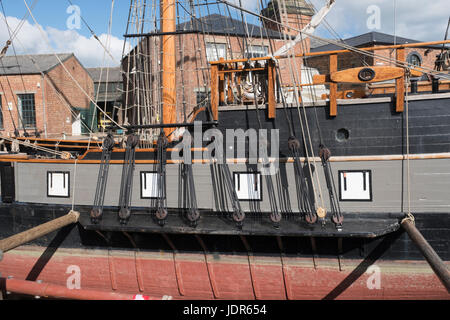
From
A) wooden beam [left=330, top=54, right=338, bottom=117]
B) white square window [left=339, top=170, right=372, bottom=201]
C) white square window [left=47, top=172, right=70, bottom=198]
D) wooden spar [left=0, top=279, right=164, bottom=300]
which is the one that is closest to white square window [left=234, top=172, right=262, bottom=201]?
white square window [left=339, top=170, right=372, bottom=201]

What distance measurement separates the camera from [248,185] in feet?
17.7

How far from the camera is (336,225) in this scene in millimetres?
4809

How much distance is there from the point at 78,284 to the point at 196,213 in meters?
2.84

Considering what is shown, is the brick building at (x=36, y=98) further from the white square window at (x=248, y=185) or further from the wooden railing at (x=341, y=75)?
the white square window at (x=248, y=185)

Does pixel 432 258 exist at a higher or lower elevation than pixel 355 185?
lower

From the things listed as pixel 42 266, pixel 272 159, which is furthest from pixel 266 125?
pixel 42 266

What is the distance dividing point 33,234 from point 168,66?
3.99 metres

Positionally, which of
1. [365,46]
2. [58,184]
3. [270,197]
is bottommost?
[270,197]

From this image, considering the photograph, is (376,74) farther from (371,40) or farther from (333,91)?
(371,40)

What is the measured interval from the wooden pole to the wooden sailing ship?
26 mm

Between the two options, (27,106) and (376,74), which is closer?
(376,74)

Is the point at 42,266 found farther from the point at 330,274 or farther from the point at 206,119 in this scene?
the point at 330,274

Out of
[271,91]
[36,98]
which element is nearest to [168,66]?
[271,91]

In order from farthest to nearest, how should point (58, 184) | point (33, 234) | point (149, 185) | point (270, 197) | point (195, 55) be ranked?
1. point (58, 184)
2. point (195, 55)
3. point (149, 185)
4. point (270, 197)
5. point (33, 234)
